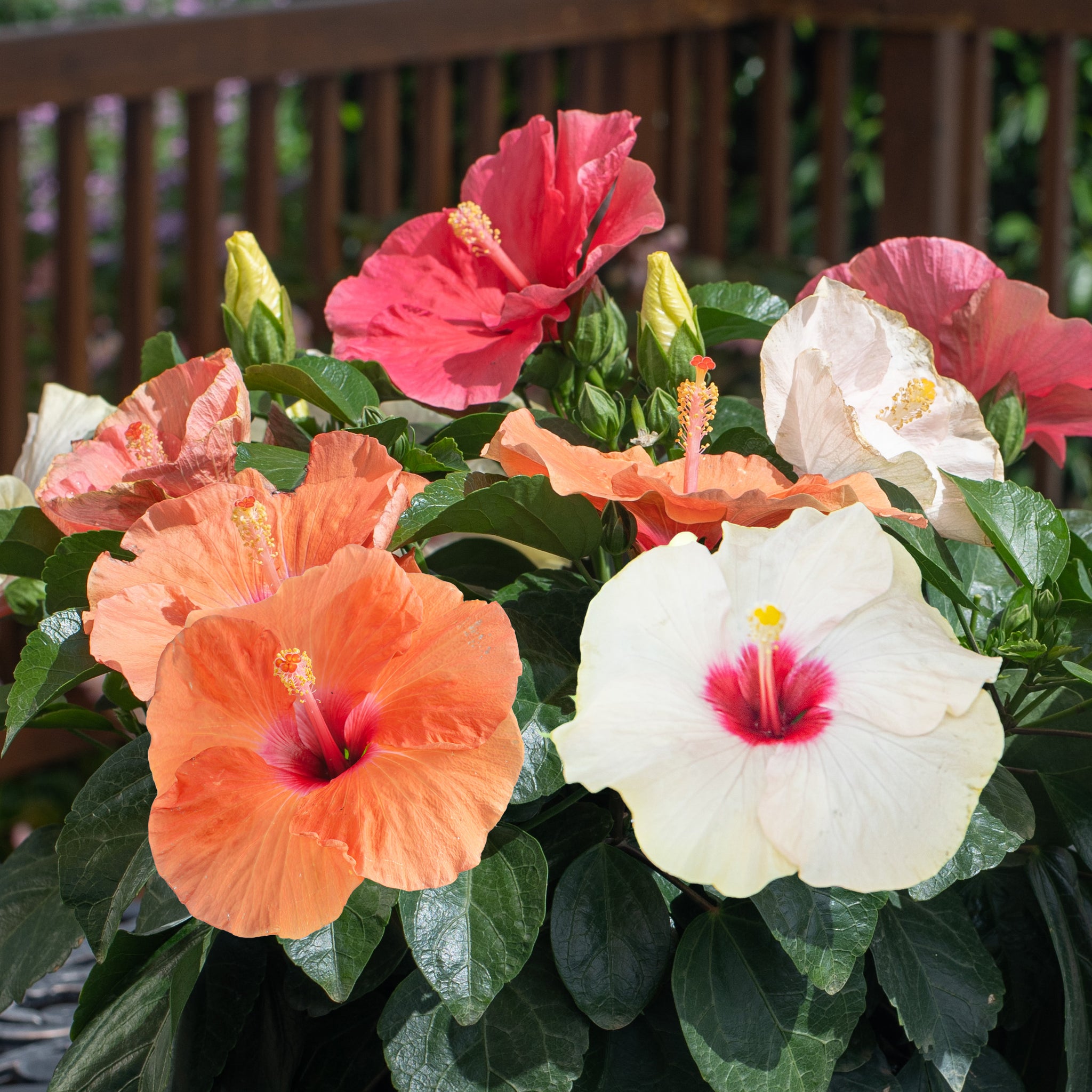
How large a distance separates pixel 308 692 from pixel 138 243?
6.28 ft

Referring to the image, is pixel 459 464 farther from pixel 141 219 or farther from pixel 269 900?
pixel 141 219

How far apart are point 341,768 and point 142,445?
20cm

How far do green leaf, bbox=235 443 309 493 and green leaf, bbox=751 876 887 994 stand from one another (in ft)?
0.93

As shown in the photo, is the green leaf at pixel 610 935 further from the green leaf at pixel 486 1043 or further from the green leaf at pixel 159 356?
the green leaf at pixel 159 356

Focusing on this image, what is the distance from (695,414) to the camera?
1.95 ft

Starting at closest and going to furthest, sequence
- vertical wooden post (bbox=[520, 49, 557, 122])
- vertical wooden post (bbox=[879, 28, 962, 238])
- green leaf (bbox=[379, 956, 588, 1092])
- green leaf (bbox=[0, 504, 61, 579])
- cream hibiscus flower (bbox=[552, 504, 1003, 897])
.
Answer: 1. cream hibiscus flower (bbox=[552, 504, 1003, 897])
2. green leaf (bbox=[379, 956, 588, 1092])
3. green leaf (bbox=[0, 504, 61, 579])
4. vertical wooden post (bbox=[879, 28, 962, 238])
5. vertical wooden post (bbox=[520, 49, 557, 122])

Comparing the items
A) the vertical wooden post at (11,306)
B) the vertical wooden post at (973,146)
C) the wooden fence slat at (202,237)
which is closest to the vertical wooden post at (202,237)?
the wooden fence slat at (202,237)

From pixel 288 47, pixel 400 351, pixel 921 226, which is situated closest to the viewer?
pixel 400 351

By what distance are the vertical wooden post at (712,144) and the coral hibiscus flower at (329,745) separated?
8.25 feet

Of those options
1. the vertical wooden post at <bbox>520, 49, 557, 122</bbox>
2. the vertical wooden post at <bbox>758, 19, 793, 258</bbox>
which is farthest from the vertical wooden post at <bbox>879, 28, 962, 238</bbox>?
the vertical wooden post at <bbox>520, 49, 557, 122</bbox>

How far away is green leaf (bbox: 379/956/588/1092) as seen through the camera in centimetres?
→ 56

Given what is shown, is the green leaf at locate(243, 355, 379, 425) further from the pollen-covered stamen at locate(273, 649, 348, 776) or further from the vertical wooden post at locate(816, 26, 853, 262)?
the vertical wooden post at locate(816, 26, 853, 262)

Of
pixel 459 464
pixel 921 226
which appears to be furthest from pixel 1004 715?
pixel 921 226

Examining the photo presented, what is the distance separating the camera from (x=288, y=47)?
2215mm
